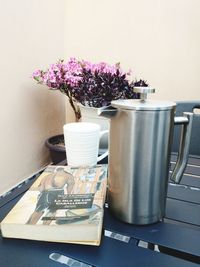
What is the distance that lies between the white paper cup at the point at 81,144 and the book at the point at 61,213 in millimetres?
105

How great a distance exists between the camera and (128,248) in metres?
0.40

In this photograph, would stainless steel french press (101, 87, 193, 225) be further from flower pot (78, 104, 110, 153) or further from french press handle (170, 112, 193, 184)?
flower pot (78, 104, 110, 153)

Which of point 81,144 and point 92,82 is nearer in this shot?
point 81,144

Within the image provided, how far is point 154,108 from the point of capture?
0.41 m

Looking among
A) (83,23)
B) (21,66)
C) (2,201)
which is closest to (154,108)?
(2,201)

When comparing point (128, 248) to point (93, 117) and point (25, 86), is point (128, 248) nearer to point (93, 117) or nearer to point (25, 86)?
point (93, 117)

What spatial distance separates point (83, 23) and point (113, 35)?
0.20m

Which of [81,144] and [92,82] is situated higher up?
[92,82]

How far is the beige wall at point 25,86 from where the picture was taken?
3.29ft

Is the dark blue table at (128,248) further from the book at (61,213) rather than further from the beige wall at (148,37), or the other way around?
the beige wall at (148,37)

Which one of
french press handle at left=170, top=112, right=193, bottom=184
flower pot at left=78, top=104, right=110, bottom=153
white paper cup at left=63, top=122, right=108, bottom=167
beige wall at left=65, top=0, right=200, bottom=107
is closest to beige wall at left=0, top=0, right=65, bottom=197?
beige wall at left=65, top=0, right=200, bottom=107

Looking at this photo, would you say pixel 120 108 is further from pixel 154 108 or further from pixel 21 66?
pixel 21 66

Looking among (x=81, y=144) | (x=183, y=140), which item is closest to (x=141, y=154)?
(x=183, y=140)

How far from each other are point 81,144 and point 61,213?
0.24 m
